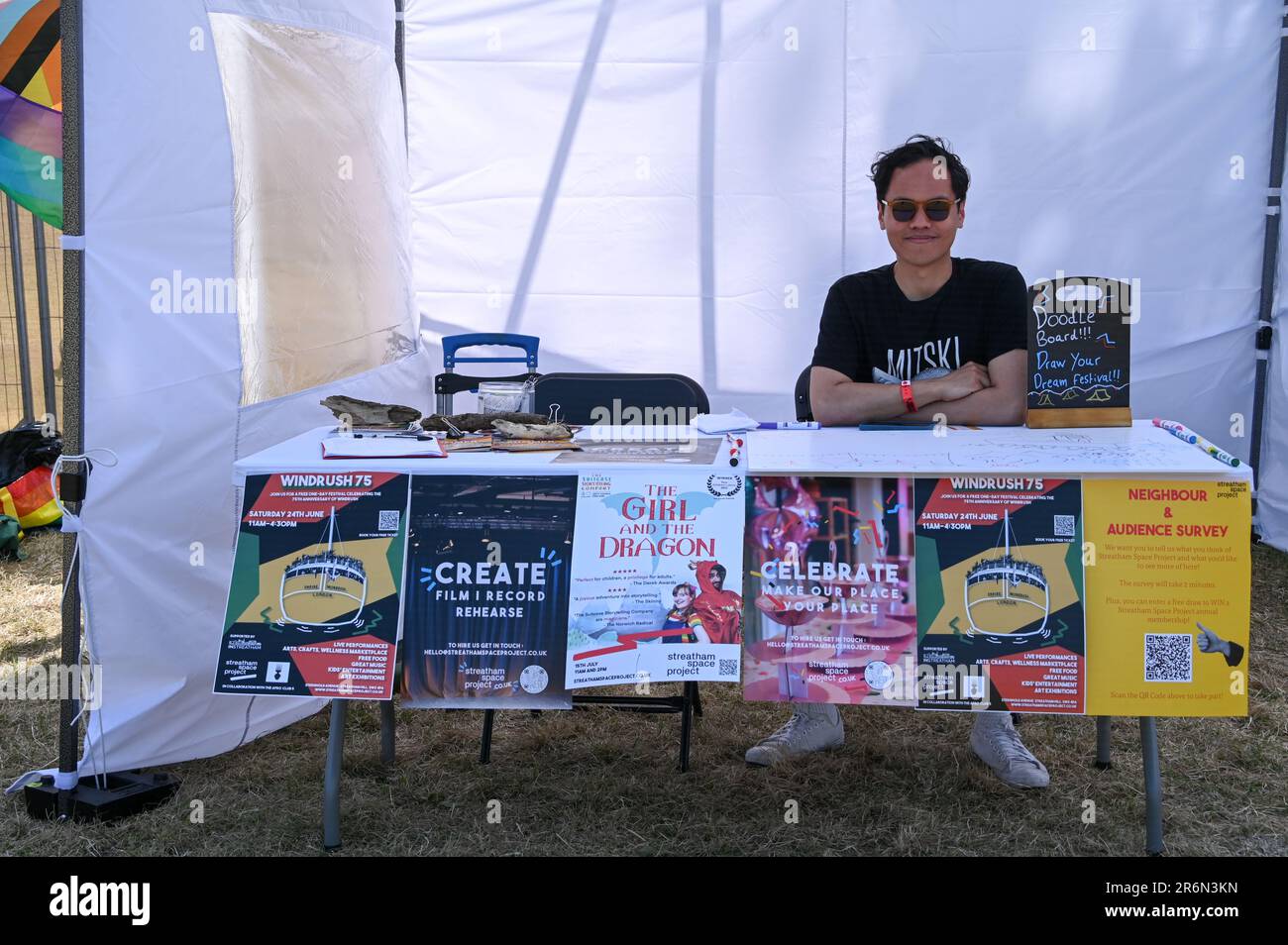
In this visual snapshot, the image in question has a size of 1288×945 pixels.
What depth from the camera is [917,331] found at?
2.98m

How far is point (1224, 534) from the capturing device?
7.11ft

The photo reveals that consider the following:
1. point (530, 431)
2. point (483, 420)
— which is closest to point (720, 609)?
point (530, 431)

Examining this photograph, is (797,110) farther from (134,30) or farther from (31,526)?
(31,526)

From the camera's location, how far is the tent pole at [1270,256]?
4648 mm

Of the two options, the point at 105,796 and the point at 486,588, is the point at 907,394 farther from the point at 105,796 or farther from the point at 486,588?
the point at 105,796

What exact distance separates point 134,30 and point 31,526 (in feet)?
11.6

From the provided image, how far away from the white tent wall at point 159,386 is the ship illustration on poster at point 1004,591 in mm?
1738

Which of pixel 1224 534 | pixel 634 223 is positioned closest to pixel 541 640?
pixel 1224 534

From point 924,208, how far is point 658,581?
129 centimetres

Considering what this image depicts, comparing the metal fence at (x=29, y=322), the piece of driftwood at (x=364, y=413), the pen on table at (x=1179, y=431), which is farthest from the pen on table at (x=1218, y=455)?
the metal fence at (x=29, y=322)

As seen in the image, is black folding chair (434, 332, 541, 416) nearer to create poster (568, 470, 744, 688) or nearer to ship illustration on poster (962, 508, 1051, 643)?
create poster (568, 470, 744, 688)

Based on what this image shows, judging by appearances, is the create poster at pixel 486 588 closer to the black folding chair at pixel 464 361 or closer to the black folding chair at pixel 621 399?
the black folding chair at pixel 621 399
